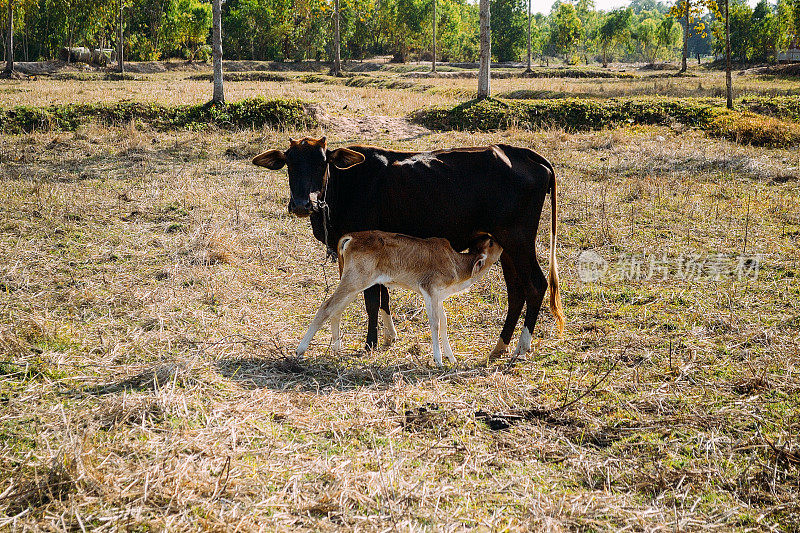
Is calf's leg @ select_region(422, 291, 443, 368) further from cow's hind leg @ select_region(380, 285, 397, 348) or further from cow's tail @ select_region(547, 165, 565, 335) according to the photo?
cow's tail @ select_region(547, 165, 565, 335)

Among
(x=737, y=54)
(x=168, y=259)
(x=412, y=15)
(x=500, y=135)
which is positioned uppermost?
(x=412, y=15)

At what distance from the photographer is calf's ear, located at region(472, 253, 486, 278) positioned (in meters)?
6.78

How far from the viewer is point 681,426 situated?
5055 mm

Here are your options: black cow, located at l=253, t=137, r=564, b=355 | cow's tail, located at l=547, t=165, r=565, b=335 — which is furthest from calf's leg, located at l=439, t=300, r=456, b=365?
cow's tail, located at l=547, t=165, r=565, b=335

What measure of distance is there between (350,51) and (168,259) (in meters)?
76.4

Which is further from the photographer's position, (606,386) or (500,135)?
(500,135)

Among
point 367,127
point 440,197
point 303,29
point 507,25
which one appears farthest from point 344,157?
point 507,25

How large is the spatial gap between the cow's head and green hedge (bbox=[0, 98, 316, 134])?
12.7 metres

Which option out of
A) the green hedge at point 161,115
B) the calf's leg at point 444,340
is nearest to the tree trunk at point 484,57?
the green hedge at point 161,115

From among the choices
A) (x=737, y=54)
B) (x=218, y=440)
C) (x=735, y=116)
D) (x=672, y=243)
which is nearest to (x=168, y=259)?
(x=218, y=440)

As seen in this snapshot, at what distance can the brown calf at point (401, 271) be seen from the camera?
631cm

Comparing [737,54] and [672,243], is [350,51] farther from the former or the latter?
[672,243]

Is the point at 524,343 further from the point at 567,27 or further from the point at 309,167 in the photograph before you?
the point at 567,27

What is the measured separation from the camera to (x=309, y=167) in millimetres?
6375
